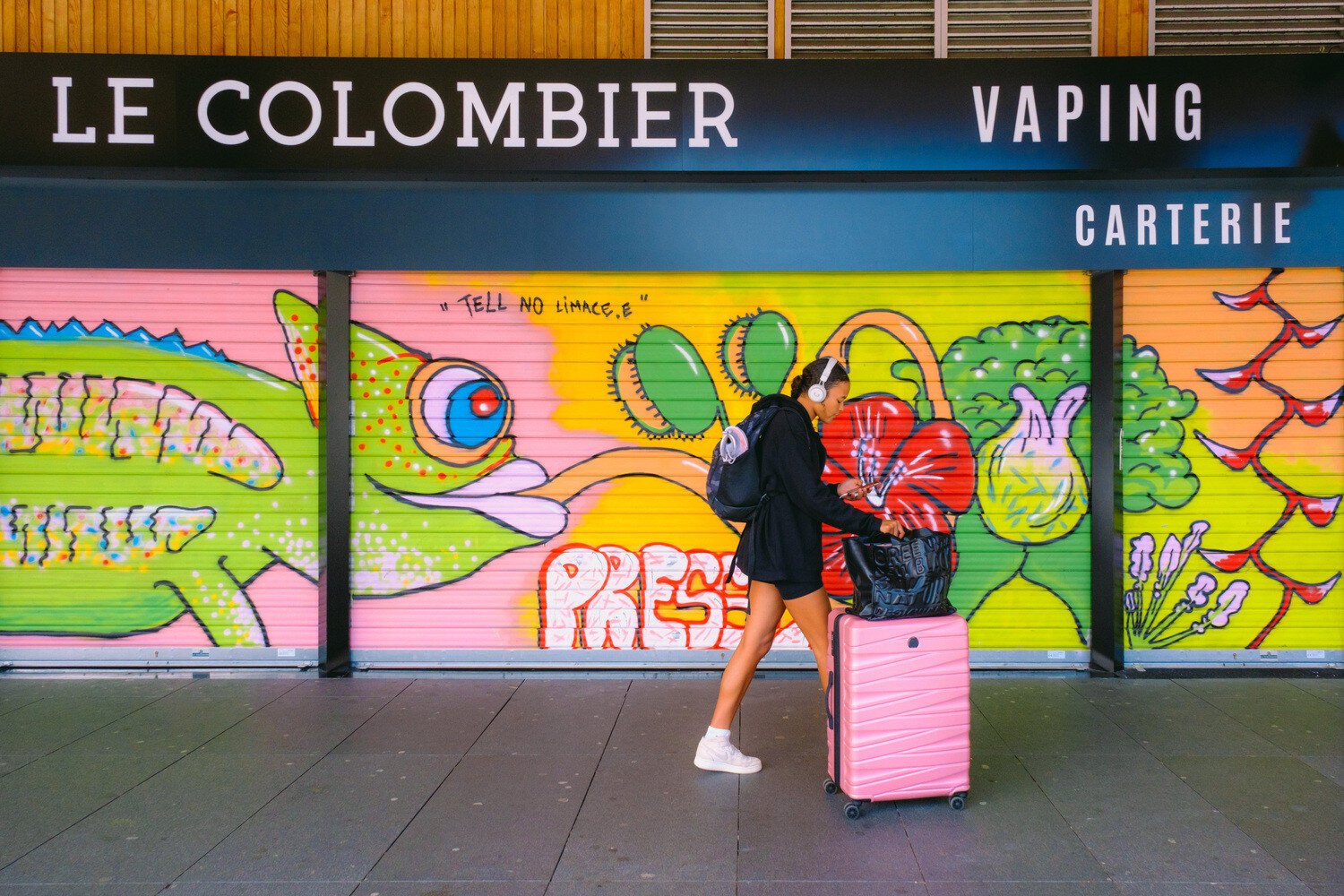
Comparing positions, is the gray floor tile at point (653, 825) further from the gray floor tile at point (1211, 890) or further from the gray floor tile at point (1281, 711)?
the gray floor tile at point (1281, 711)

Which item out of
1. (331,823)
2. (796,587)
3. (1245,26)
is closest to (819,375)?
(796,587)

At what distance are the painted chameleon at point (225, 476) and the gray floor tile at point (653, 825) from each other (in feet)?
6.73

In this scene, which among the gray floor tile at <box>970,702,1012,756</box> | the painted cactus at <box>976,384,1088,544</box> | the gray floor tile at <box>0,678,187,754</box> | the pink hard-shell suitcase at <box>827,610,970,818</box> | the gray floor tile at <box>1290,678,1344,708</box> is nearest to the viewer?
the pink hard-shell suitcase at <box>827,610,970,818</box>

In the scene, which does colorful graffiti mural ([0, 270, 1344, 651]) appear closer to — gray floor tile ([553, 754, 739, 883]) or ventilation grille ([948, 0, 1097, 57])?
ventilation grille ([948, 0, 1097, 57])

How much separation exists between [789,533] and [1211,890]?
201cm

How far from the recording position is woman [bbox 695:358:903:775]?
4059 mm

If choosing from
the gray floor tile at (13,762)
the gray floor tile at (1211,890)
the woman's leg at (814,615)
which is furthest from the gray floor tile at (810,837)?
the gray floor tile at (13,762)

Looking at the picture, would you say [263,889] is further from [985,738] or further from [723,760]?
[985,738]

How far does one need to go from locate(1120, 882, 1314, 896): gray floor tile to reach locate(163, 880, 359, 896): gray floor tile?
277 cm

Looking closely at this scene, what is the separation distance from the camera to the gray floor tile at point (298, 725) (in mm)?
4672

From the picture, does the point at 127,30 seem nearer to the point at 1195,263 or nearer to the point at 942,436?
the point at 942,436

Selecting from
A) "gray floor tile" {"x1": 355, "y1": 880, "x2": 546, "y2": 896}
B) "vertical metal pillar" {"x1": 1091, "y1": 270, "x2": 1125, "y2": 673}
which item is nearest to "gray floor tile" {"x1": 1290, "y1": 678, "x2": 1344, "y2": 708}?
"vertical metal pillar" {"x1": 1091, "y1": 270, "x2": 1125, "y2": 673}

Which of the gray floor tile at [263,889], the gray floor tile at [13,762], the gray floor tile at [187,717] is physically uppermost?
the gray floor tile at [187,717]

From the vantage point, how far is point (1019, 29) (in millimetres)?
5973
